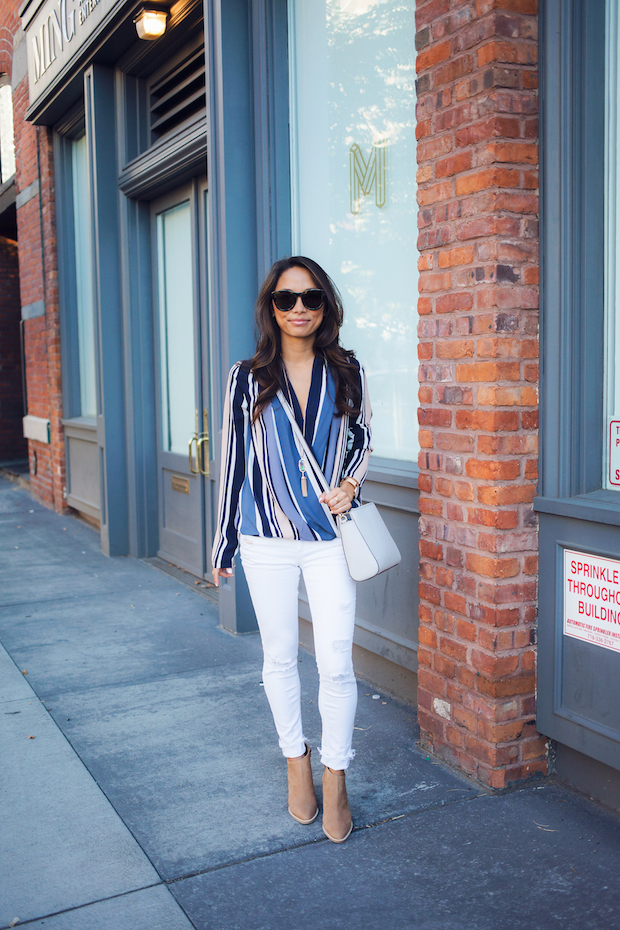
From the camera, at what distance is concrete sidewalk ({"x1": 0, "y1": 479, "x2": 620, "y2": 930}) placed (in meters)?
2.53

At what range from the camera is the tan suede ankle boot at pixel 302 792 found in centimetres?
303

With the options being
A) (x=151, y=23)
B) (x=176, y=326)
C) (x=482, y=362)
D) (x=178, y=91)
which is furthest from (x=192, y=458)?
(x=482, y=362)

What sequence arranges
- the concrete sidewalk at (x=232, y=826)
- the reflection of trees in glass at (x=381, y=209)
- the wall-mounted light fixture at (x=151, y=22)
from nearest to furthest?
the concrete sidewalk at (x=232, y=826) → the reflection of trees in glass at (x=381, y=209) → the wall-mounted light fixture at (x=151, y=22)

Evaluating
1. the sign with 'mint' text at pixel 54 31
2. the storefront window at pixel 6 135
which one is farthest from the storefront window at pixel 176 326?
the storefront window at pixel 6 135

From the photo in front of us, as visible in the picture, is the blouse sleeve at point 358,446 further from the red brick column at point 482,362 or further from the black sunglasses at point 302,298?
the red brick column at point 482,362

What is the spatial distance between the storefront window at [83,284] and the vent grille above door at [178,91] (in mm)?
2090

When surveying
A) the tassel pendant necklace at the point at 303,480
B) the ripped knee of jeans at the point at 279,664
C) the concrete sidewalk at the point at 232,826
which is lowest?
the concrete sidewalk at the point at 232,826

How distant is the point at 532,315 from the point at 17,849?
2583 mm

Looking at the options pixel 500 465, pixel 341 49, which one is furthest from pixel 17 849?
pixel 341 49

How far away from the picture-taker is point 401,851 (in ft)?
9.30

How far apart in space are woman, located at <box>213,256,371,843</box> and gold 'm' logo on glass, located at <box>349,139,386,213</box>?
1548mm

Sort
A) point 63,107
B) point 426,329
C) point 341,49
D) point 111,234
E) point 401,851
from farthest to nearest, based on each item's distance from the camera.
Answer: point 63,107, point 111,234, point 341,49, point 426,329, point 401,851

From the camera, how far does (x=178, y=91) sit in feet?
21.1

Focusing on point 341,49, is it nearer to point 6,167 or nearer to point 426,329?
point 426,329
